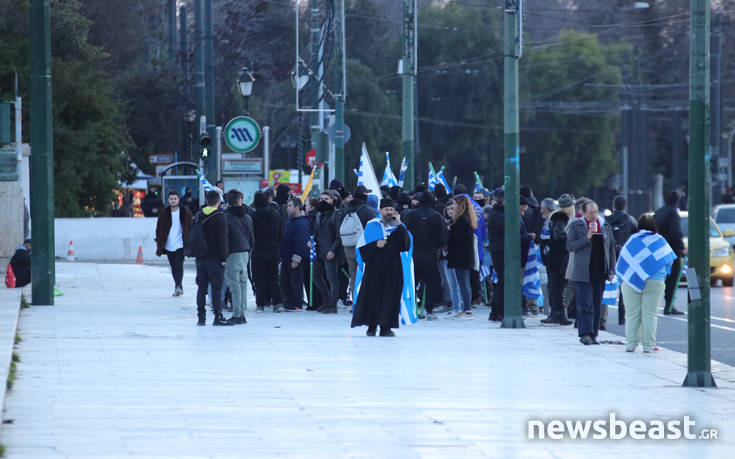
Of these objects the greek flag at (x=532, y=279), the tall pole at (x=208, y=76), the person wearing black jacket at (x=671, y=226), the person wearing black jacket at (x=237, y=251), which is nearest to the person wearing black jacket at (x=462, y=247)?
the greek flag at (x=532, y=279)

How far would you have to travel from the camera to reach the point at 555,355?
15.2 meters

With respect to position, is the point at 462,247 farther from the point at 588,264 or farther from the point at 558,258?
the point at 588,264

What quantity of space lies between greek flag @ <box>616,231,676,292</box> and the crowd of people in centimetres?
1

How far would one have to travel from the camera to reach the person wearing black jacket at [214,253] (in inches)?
706

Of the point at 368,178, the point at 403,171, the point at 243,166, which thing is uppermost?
the point at 243,166

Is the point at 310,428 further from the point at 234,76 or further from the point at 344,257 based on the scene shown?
the point at 234,76

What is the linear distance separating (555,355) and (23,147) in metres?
14.5

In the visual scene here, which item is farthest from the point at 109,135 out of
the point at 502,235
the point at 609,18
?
the point at 609,18

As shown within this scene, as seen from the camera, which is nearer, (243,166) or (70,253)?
(243,166)

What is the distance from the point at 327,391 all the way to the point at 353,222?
825 centimetres

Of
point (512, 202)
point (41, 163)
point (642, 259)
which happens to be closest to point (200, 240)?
point (512, 202)

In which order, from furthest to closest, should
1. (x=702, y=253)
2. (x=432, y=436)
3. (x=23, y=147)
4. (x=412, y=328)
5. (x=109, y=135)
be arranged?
1. (x=109, y=135)
2. (x=23, y=147)
3. (x=412, y=328)
4. (x=702, y=253)
5. (x=432, y=436)

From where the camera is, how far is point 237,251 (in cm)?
1834

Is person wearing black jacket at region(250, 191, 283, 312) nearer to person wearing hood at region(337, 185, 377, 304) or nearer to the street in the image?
person wearing hood at region(337, 185, 377, 304)
